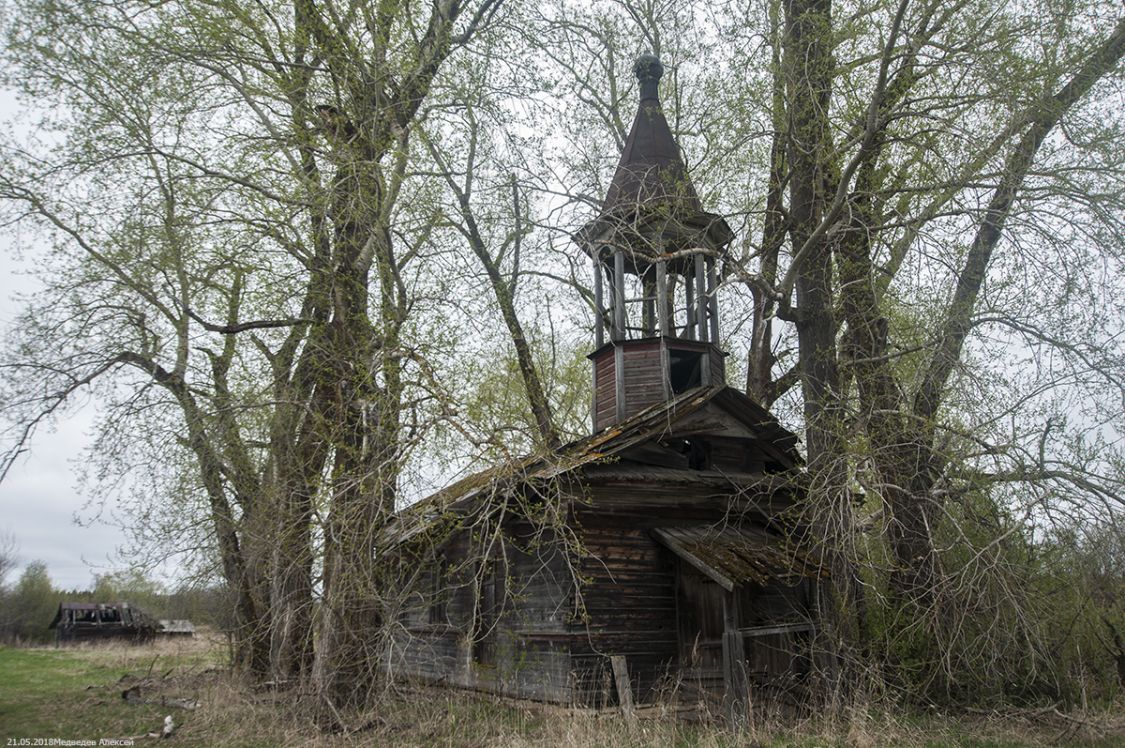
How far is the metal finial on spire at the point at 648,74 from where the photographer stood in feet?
52.3

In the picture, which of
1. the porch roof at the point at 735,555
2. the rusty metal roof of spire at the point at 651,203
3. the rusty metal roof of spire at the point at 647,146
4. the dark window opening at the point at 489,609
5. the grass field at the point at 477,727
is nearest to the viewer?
the grass field at the point at 477,727

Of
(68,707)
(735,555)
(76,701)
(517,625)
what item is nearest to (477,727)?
(517,625)

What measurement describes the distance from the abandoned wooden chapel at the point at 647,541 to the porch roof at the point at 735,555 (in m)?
0.04

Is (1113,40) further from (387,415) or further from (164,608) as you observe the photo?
(164,608)

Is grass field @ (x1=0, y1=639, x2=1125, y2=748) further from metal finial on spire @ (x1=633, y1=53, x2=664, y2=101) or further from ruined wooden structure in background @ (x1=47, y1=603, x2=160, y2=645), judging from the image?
ruined wooden structure in background @ (x1=47, y1=603, x2=160, y2=645)

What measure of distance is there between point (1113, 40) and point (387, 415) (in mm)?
10493

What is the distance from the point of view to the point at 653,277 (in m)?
16.2

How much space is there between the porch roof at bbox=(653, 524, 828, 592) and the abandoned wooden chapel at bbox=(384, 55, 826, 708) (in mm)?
38

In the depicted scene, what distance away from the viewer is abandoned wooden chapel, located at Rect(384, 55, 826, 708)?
10.5 meters

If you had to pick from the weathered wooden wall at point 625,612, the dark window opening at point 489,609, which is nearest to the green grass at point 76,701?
the dark window opening at point 489,609

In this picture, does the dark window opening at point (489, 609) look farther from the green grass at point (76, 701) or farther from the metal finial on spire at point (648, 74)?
the metal finial on spire at point (648, 74)

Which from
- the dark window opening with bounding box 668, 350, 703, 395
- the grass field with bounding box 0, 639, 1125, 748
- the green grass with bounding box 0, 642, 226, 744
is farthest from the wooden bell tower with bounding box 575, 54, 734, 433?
the green grass with bounding box 0, 642, 226, 744

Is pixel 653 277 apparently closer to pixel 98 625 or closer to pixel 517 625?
pixel 517 625

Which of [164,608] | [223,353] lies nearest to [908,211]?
[223,353]
